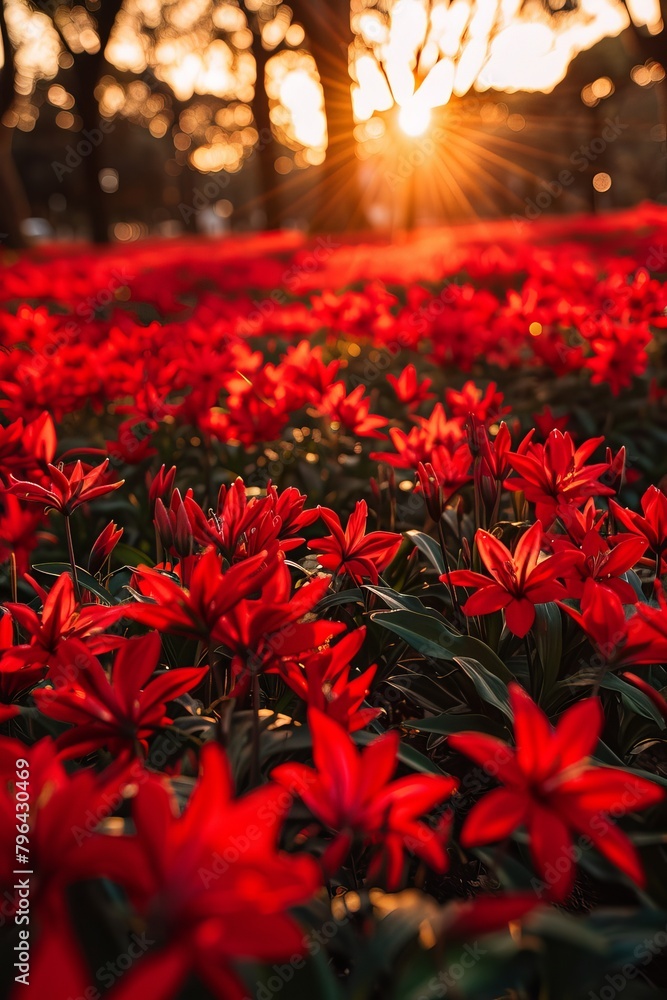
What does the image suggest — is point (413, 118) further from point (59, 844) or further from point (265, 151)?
point (59, 844)

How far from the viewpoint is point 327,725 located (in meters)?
1.03

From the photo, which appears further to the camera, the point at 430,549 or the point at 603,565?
the point at 430,549

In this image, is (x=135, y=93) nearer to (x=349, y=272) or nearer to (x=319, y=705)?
(x=349, y=272)

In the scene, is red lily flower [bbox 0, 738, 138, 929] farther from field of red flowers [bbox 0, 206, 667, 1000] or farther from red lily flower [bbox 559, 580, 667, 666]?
red lily flower [bbox 559, 580, 667, 666]

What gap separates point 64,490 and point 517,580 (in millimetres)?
1039

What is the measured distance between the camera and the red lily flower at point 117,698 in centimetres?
120

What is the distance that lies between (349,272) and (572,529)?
759cm

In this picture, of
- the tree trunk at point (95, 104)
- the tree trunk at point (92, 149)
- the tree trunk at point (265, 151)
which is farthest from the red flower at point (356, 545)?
the tree trunk at point (265, 151)

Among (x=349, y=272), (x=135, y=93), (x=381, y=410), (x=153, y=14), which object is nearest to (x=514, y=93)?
(x=153, y=14)

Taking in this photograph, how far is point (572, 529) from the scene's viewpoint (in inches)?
65.9

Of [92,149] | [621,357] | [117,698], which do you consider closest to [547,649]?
[117,698]

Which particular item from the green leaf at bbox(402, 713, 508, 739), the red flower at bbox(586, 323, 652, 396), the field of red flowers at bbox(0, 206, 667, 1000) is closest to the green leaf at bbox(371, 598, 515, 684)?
the field of red flowers at bbox(0, 206, 667, 1000)

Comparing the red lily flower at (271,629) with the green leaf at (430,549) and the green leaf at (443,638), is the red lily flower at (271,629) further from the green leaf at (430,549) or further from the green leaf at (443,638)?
the green leaf at (430,549)

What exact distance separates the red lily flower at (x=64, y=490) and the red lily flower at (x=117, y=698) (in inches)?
21.8
